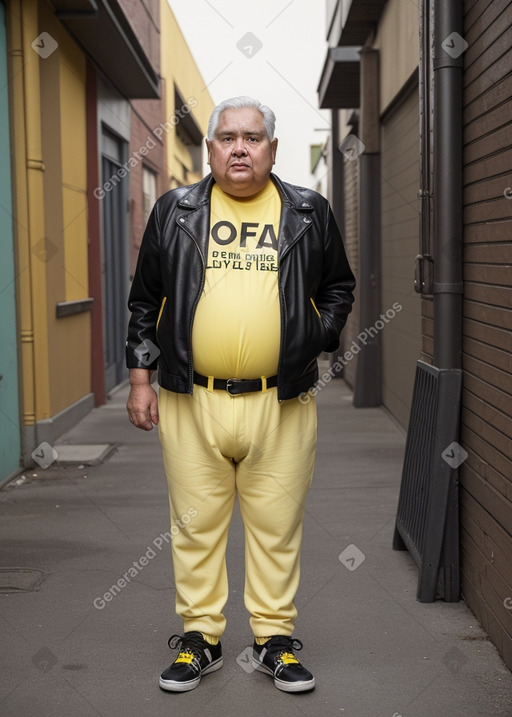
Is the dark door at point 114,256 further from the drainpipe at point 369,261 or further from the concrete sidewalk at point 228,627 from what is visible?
the concrete sidewalk at point 228,627

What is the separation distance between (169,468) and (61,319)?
5.72 meters

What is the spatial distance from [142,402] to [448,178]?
1777 millimetres

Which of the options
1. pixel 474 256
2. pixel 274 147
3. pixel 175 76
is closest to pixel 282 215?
pixel 274 147

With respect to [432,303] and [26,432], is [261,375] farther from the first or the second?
[26,432]

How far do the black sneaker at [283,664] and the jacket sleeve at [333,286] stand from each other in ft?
3.52

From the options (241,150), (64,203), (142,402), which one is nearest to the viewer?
(241,150)

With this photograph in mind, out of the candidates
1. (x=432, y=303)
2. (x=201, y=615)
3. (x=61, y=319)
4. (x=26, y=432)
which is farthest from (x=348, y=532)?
(x=61, y=319)

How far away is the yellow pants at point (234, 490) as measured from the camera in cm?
342

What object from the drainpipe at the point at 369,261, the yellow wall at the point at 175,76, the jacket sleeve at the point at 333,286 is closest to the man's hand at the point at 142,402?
the jacket sleeve at the point at 333,286

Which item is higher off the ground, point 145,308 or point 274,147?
point 274,147

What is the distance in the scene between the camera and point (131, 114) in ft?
46.8

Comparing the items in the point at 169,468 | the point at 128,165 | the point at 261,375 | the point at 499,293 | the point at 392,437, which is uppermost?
the point at 128,165

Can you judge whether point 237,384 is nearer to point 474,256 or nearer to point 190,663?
point 190,663

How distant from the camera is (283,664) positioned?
3.49 m
